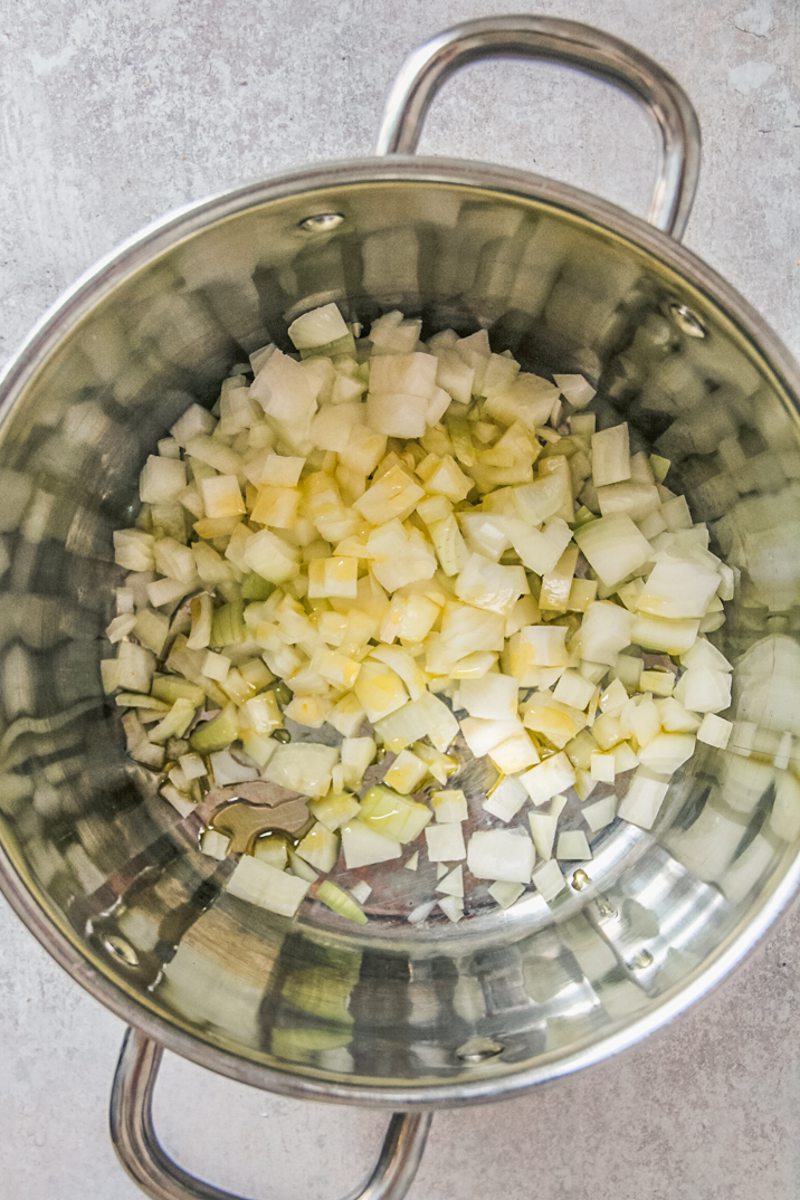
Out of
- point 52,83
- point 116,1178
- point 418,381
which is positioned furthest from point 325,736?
point 52,83

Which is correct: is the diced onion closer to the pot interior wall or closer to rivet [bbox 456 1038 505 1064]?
the pot interior wall

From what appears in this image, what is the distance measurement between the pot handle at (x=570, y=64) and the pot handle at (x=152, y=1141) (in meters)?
0.82

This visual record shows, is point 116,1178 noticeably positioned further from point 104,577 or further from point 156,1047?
point 104,577

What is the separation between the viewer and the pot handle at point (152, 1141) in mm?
863

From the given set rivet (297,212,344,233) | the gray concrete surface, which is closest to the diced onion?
rivet (297,212,344,233)

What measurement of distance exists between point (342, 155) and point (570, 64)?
1.00 feet

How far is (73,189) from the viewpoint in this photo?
1017mm

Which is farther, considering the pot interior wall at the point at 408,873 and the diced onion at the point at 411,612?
the diced onion at the point at 411,612

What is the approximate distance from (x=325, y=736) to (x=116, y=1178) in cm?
57

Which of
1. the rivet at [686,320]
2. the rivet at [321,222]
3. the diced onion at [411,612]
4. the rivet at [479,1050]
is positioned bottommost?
the rivet at [479,1050]

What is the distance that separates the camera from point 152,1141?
0.90 meters

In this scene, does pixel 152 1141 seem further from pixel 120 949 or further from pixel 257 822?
pixel 257 822

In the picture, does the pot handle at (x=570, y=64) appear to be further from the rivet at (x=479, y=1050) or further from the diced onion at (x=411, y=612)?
the rivet at (x=479, y=1050)

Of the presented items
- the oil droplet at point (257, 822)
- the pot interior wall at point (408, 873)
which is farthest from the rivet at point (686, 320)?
the oil droplet at point (257, 822)
